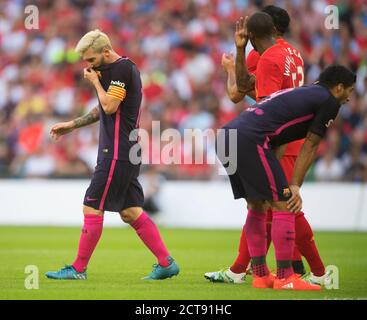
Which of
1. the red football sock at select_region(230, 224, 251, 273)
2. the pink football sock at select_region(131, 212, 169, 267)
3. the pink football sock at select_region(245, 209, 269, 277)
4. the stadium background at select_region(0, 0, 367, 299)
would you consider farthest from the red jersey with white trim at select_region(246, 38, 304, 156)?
the stadium background at select_region(0, 0, 367, 299)

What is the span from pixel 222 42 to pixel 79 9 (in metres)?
3.75

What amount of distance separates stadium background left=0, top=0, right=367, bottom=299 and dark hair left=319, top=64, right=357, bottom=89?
6143 mm

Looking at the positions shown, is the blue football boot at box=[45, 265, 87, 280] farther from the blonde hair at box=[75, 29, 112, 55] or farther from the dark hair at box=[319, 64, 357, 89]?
the dark hair at box=[319, 64, 357, 89]

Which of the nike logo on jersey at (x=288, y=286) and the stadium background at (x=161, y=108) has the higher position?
the stadium background at (x=161, y=108)

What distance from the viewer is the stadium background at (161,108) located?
18.5 m

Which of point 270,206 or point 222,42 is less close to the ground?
point 222,42

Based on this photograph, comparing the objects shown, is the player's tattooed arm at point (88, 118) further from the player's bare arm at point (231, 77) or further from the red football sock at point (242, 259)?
the red football sock at point (242, 259)

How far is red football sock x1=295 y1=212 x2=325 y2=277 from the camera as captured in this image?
9.15 m

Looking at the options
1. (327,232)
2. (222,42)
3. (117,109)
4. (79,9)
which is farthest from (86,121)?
(79,9)

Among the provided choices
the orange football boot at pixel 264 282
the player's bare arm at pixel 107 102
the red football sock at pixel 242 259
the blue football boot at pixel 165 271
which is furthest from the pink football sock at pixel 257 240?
the player's bare arm at pixel 107 102

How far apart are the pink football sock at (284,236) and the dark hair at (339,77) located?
1.24 meters

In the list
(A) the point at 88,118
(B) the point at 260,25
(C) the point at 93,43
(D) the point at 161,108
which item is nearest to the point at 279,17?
(B) the point at 260,25
